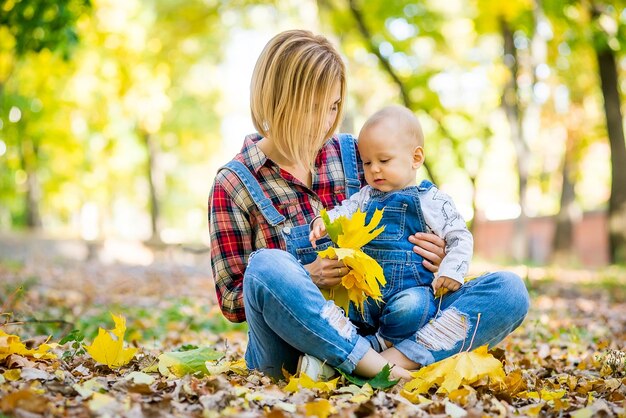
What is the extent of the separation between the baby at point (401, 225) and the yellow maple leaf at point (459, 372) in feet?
0.78

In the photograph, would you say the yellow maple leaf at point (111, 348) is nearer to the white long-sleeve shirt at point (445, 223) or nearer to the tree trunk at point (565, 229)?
the white long-sleeve shirt at point (445, 223)

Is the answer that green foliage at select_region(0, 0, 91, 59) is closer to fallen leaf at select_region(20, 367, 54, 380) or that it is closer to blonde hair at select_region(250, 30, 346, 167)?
blonde hair at select_region(250, 30, 346, 167)

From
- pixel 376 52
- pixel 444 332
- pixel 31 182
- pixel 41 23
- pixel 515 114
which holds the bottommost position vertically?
pixel 31 182

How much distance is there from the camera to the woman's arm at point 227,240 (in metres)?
2.98

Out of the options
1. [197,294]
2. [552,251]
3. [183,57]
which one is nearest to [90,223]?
[183,57]

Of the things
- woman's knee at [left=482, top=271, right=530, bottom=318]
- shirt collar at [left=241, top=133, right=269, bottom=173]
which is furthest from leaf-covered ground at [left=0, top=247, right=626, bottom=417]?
shirt collar at [left=241, top=133, right=269, bottom=173]

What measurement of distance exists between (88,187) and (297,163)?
80.9 feet

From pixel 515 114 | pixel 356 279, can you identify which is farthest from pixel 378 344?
pixel 515 114

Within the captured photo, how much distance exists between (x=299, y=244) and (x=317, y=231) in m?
0.24

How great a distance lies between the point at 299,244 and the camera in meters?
2.98

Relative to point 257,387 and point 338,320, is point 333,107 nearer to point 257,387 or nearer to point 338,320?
point 338,320

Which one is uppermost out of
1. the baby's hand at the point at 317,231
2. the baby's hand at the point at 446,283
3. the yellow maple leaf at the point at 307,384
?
the baby's hand at the point at 317,231

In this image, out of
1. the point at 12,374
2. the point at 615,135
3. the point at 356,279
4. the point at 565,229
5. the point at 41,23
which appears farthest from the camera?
the point at 565,229

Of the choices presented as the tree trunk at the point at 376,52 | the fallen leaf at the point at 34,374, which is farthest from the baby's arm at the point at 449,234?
the tree trunk at the point at 376,52
